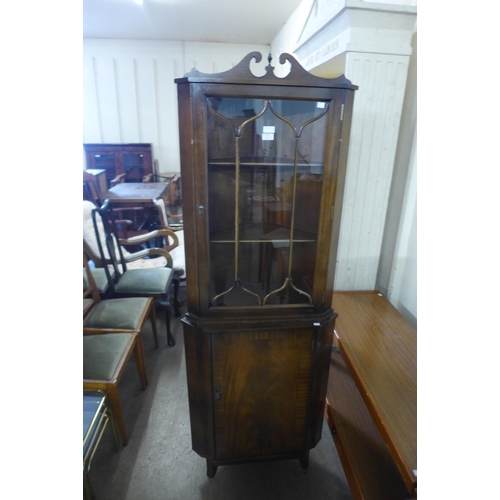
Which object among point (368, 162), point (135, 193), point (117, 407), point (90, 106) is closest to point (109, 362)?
point (117, 407)

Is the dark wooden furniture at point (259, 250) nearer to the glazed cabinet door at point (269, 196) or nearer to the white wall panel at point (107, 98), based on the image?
the glazed cabinet door at point (269, 196)

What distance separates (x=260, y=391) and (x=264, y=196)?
Answer: 74cm

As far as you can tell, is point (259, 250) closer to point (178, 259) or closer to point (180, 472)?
point (180, 472)

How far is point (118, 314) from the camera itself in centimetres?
177

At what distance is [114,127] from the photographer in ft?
15.2

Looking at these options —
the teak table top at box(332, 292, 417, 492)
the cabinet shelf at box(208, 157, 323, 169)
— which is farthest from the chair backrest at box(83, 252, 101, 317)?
the teak table top at box(332, 292, 417, 492)

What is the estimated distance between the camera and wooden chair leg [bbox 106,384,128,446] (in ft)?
4.39

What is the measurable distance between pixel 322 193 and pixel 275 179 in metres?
0.18

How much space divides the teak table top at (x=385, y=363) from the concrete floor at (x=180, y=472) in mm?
621

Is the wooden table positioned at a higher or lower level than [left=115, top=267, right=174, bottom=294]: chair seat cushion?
higher

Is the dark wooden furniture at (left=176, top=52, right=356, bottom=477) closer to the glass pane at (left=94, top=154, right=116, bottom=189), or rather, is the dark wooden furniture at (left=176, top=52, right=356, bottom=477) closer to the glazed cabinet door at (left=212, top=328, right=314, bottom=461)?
the glazed cabinet door at (left=212, top=328, right=314, bottom=461)

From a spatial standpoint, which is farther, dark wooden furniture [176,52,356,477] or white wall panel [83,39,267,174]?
white wall panel [83,39,267,174]
